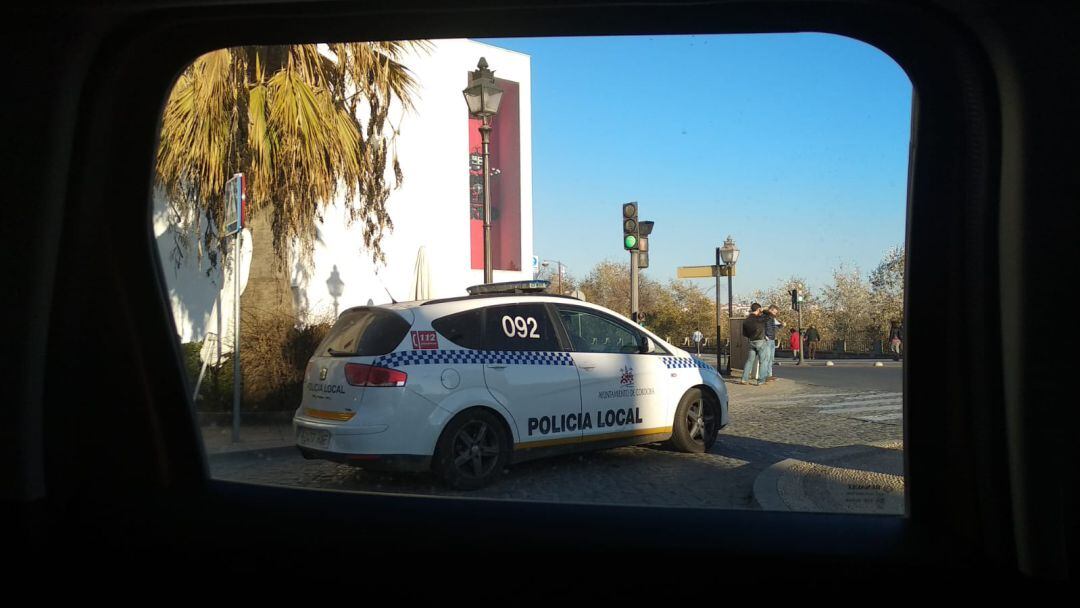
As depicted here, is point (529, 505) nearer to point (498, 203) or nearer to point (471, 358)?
point (471, 358)

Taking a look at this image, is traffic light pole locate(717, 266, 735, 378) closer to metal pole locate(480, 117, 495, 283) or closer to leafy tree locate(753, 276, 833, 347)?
leafy tree locate(753, 276, 833, 347)

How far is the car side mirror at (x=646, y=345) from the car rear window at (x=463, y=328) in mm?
1649

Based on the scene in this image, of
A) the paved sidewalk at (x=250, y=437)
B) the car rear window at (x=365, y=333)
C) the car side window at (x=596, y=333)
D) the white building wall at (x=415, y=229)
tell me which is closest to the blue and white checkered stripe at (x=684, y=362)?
the car side window at (x=596, y=333)

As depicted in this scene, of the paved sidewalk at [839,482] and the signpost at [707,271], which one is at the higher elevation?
the signpost at [707,271]

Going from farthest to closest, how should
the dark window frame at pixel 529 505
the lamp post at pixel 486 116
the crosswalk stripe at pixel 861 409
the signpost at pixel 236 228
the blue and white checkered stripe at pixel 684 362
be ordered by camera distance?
1. the lamp post at pixel 486 116
2. the blue and white checkered stripe at pixel 684 362
3. the signpost at pixel 236 228
4. the crosswalk stripe at pixel 861 409
5. the dark window frame at pixel 529 505

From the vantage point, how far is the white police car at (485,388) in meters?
4.24

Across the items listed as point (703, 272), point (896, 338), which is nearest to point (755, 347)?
Result: point (703, 272)

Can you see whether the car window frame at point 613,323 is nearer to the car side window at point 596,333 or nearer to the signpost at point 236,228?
the car side window at point 596,333

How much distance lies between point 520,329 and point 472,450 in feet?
2.98

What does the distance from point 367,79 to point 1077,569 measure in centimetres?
400

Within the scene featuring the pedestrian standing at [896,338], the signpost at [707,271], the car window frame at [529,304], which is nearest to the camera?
the pedestrian standing at [896,338]

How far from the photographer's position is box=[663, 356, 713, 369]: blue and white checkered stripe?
6302mm

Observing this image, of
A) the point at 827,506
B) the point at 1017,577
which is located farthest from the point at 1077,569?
the point at 827,506

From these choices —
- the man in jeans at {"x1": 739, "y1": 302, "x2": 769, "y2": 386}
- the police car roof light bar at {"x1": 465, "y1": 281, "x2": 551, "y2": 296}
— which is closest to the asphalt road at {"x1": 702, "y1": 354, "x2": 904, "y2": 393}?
the man in jeans at {"x1": 739, "y1": 302, "x2": 769, "y2": 386}
